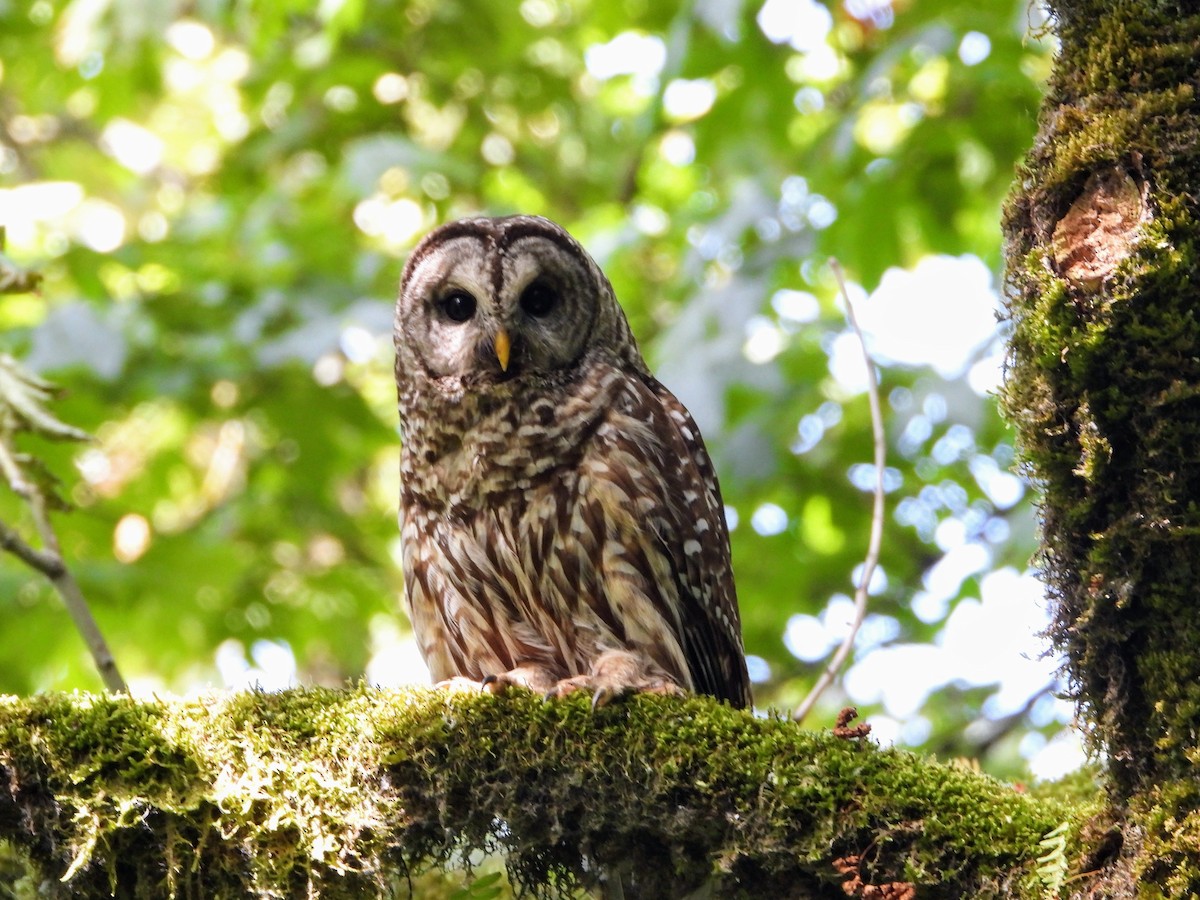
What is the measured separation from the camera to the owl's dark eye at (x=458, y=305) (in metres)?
4.12

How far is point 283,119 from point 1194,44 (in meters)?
7.32

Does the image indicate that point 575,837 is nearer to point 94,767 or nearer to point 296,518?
point 94,767

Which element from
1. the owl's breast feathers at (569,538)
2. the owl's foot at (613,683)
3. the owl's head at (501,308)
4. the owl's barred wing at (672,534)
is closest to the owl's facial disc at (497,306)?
the owl's head at (501,308)

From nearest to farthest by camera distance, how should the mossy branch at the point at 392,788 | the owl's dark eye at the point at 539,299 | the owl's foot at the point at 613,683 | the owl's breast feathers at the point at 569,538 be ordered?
the mossy branch at the point at 392,788 < the owl's foot at the point at 613,683 < the owl's breast feathers at the point at 569,538 < the owl's dark eye at the point at 539,299

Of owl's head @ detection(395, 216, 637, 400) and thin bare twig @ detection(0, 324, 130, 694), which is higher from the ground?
owl's head @ detection(395, 216, 637, 400)

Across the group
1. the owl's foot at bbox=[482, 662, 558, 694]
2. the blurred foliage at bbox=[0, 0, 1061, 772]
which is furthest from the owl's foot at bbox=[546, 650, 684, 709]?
the blurred foliage at bbox=[0, 0, 1061, 772]

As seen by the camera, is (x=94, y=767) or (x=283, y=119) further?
(x=283, y=119)

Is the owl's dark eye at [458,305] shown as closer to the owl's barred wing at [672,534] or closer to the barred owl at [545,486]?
the barred owl at [545,486]

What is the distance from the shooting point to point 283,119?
854cm

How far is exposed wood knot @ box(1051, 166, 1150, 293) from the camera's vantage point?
2035 mm

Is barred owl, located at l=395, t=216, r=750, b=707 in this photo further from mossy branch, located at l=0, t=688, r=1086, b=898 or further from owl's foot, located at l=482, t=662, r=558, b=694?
mossy branch, located at l=0, t=688, r=1086, b=898

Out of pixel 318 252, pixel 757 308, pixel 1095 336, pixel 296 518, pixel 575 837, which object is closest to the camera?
pixel 1095 336

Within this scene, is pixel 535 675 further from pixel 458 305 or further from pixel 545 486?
pixel 458 305

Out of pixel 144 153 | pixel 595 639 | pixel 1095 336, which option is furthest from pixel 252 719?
pixel 144 153
